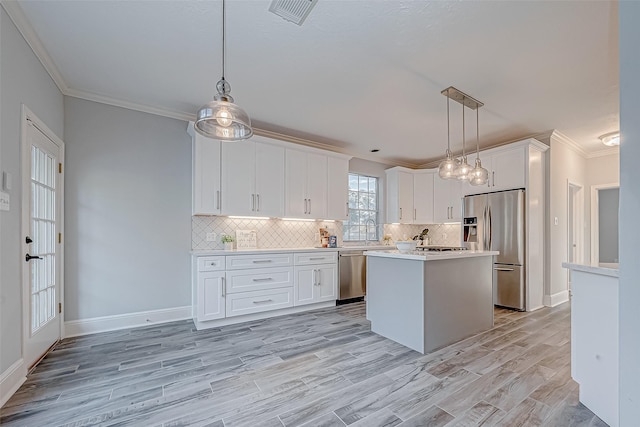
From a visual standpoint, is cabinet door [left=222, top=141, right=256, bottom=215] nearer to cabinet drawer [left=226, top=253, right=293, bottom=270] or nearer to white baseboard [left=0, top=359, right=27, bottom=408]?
cabinet drawer [left=226, top=253, right=293, bottom=270]

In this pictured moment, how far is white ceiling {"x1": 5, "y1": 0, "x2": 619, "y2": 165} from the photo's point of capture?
202cm

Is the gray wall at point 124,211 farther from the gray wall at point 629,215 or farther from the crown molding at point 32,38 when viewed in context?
the gray wall at point 629,215

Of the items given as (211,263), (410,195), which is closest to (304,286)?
(211,263)

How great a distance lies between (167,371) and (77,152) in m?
2.59

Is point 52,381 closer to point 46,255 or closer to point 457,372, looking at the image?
point 46,255

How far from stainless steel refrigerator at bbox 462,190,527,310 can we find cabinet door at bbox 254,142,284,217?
319 centimetres

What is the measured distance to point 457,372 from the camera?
235 centimetres

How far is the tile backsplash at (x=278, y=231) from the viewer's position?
3855 millimetres

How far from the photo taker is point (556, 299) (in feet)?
14.9

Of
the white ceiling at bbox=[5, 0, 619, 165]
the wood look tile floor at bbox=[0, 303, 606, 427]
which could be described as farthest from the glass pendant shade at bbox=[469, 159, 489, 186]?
the wood look tile floor at bbox=[0, 303, 606, 427]

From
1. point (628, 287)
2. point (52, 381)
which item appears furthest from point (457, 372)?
point (52, 381)

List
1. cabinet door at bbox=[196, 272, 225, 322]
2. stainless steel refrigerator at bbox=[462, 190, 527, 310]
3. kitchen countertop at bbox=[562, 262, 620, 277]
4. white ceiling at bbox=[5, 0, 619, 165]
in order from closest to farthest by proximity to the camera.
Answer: kitchen countertop at bbox=[562, 262, 620, 277] < white ceiling at bbox=[5, 0, 619, 165] < cabinet door at bbox=[196, 272, 225, 322] < stainless steel refrigerator at bbox=[462, 190, 527, 310]

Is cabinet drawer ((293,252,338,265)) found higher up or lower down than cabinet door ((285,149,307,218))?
lower down

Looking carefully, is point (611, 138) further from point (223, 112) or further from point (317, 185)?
point (223, 112)
